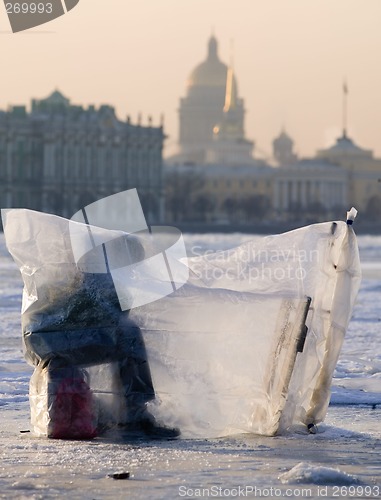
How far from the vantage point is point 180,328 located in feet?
25.2

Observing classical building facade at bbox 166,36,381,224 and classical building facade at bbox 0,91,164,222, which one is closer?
classical building facade at bbox 0,91,164,222

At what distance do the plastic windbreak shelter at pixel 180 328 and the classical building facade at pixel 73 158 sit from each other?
102m

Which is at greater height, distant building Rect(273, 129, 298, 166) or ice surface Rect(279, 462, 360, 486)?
ice surface Rect(279, 462, 360, 486)

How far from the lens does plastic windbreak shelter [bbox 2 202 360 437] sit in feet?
25.0

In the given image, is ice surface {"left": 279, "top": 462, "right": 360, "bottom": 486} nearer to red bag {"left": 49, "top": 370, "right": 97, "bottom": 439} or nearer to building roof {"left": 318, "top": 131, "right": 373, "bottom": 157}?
red bag {"left": 49, "top": 370, "right": 97, "bottom": 439}

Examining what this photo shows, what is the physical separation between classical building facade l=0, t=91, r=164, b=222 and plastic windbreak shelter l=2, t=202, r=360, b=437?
102302 millimetres

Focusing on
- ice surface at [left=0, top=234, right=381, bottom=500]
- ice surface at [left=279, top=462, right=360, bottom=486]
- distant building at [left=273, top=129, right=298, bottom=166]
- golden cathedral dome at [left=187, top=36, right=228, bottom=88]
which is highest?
ice surface at [left=279, top=462, right=360, bottom=486]

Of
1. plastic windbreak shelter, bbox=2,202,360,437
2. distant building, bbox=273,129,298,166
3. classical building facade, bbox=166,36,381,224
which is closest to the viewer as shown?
plastic windbreak shelter, bbox=2,202,360,437

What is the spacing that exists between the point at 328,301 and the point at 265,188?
14275 cm

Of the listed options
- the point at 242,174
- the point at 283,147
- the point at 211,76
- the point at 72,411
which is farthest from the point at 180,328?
the point at 211,76

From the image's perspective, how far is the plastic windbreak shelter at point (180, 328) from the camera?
25.0ft

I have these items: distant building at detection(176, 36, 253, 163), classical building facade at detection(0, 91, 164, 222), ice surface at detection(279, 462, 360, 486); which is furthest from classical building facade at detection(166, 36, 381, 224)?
ice surface at detection(279, 462, 360, 486)

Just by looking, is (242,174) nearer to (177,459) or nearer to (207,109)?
(207,109)

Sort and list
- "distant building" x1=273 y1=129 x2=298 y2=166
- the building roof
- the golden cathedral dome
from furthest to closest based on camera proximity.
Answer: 1. the golden cathedral dome
2. "distant building" x1=273 y1=129 x2=298 y2=166
3. the building roof
